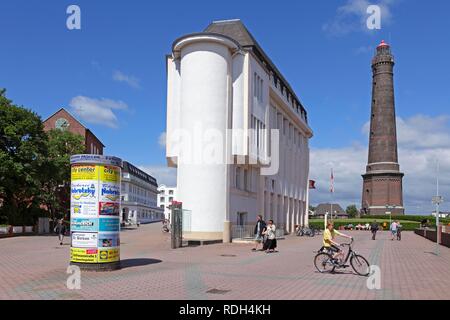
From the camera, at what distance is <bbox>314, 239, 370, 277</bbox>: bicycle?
48.9 feet

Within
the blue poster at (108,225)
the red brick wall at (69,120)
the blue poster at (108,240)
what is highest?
the red brick wall at (69,120)

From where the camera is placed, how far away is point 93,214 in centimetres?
1479

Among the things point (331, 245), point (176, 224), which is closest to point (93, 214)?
point (331, 245)

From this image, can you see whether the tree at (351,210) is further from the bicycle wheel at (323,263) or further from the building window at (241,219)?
the bicycle wheel at (323,263)

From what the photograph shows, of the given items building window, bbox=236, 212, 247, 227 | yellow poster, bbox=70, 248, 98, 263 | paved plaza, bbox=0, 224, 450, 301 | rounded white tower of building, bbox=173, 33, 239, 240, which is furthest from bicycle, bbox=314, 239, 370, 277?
building window, bbox=236, 212, 247, 227

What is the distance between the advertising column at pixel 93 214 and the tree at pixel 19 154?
26.4 m

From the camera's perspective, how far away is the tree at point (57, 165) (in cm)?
4416

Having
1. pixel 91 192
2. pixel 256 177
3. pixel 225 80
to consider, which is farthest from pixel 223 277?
pixel 256 177

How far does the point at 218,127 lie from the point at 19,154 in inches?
677

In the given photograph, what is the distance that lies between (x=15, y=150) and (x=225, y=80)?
18.7 metres

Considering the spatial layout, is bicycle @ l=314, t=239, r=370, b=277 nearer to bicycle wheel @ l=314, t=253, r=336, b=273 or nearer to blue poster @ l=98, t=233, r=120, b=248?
bicycle wheel @ l=314, t=253, r=336, b=273

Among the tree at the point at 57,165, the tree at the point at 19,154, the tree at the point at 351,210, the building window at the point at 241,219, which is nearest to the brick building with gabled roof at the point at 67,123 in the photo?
the tree at the point at 57,165

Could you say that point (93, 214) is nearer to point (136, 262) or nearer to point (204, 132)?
point (136, 262)
